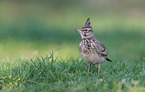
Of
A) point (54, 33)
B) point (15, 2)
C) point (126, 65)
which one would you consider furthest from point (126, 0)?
point (126, 65)

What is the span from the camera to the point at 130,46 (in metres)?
10.6

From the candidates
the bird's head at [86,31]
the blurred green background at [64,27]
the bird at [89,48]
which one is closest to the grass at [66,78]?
the bird at [89,48]

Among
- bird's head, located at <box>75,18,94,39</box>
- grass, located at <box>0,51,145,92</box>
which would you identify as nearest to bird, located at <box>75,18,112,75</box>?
bird's head, located at <box>75,18,94,39</box>

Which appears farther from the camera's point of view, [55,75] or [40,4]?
[40,4]

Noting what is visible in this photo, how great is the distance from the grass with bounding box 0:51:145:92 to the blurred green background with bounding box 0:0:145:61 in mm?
1004

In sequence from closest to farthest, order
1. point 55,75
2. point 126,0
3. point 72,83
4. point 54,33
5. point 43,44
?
1. point 72,83
2. point 55,75
3. point 43,44
4. point 54,33
5. point 126,0

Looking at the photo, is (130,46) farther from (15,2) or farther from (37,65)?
(15,2)

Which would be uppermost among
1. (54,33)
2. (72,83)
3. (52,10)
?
(52,10)

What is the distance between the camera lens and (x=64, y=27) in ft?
45.9

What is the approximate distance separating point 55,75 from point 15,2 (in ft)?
49.2

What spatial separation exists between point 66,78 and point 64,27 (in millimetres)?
8696

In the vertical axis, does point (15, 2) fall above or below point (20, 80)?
above

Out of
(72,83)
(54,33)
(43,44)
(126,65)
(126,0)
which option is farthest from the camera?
(126,0)

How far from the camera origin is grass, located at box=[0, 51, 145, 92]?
485 cm
